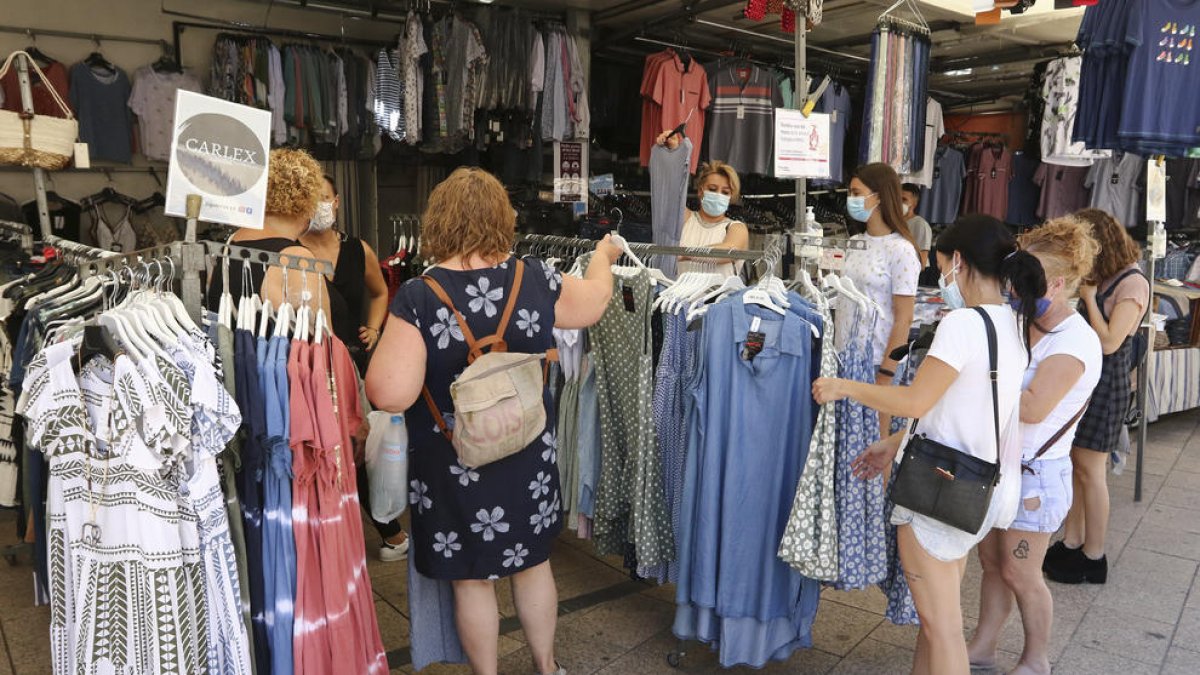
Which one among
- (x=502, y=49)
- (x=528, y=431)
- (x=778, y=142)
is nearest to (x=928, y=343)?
(x=778, y=142)

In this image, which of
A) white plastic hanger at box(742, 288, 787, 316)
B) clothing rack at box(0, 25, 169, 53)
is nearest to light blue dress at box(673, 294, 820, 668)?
white plastic hanger at box(742, 288, 787, 316)

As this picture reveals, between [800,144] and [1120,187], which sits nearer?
[800,144]

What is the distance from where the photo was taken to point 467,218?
2229mm

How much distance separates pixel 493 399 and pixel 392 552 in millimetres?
1974

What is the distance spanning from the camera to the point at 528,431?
2250 mm

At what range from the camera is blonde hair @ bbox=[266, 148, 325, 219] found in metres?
2.57

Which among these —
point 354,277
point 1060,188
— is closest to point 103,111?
point 354,277

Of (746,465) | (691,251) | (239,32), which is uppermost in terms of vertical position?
(239,32)

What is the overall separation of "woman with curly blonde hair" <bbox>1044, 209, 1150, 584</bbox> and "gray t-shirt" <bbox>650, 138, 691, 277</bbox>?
2.31 m

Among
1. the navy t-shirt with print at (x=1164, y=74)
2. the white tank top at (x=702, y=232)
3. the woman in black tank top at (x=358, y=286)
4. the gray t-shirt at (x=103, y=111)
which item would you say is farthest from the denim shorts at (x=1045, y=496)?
the gray t-shirt at (x=103, y=111)

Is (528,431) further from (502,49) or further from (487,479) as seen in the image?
(502,49)

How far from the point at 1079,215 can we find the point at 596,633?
9.00ft

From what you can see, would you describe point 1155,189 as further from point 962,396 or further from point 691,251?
point 962,396

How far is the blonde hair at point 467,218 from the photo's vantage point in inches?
87.9
